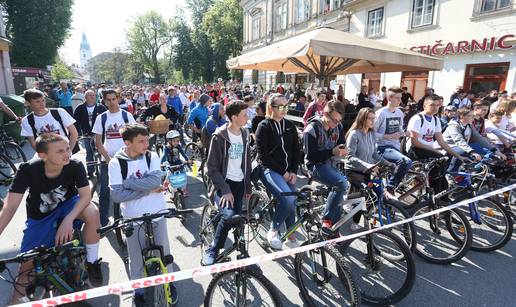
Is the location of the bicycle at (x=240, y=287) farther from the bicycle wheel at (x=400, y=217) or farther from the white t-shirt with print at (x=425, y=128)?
the white t-shirt with print at (x=425, y=128)

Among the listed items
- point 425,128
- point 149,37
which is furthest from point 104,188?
point 149,37

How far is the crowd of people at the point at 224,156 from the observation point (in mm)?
2660

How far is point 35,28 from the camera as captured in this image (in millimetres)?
29281

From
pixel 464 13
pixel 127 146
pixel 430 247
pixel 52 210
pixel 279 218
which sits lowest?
pixel 430 247

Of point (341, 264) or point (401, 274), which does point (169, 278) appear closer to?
point (341, 264)

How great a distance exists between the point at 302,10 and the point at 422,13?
1300 centimetres

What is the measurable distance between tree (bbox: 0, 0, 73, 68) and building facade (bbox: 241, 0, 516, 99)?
26.1m

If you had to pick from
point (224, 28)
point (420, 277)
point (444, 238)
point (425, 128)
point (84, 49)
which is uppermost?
point (84, 49)

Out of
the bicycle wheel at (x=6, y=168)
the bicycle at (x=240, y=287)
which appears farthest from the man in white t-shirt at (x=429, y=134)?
the bicycle wheel at (x=6, y=168)

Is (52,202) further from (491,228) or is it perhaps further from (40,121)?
(491,228)

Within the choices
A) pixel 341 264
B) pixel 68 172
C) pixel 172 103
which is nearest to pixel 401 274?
pixel 341 264

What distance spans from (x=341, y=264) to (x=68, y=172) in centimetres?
257

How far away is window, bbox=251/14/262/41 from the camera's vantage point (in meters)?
35.8

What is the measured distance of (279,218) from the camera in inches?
142
